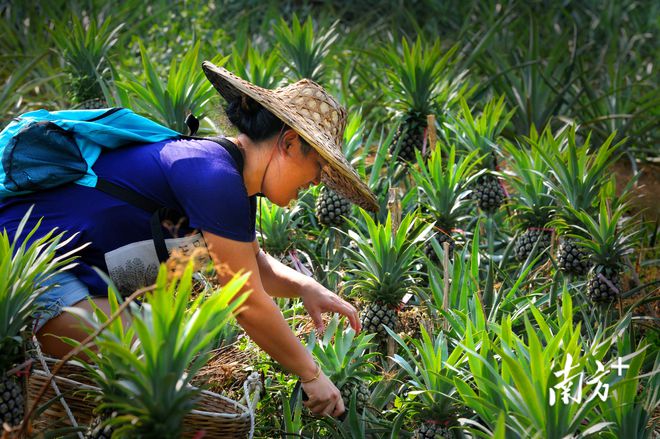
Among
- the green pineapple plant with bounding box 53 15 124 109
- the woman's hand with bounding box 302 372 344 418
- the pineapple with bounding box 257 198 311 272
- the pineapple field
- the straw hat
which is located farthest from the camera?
the green pineapple plant with bounding box 53 15 124 109

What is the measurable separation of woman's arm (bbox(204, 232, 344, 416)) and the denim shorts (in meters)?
0.40

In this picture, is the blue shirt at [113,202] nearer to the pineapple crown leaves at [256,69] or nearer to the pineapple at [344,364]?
the pineapple at [344,364]

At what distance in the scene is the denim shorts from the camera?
2.24 metres

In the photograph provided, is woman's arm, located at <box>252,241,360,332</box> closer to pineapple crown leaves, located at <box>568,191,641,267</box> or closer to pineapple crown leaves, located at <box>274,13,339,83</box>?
→ pineapple crown leaves, located at <box>568,191,641,267</box>

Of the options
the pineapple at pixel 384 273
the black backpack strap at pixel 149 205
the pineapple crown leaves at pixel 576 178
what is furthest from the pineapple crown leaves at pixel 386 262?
the black backpack strap at pixel 149 205

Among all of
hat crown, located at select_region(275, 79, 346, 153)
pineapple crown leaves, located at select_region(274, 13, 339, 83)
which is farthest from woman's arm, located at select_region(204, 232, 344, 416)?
pineapple crown leaves, located at select_region(274, 13, 339, 83)

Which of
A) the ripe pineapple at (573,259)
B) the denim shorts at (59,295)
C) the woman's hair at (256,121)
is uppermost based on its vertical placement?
the woman's hair at (256,121)

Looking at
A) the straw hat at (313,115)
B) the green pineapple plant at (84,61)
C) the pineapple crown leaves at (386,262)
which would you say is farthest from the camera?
the green pineapple plant at (84,61)

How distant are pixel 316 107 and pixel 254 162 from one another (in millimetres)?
267

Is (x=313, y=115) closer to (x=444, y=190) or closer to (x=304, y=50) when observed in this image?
(x=444, y=190)

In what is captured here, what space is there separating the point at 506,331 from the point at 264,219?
138 centimetres

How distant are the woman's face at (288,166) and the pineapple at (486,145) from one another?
1.22m

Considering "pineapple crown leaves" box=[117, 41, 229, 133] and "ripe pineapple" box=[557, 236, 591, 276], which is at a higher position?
"pineapple crown leaves" box=[117, 41, 229, 133]

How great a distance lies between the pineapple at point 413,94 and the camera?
12.9ft
